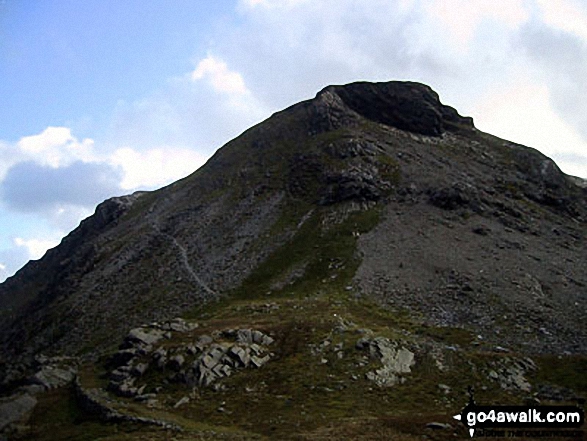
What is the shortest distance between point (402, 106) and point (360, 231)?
214 feet

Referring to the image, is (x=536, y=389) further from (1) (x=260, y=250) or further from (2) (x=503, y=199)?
(2) (x=503, y=199)

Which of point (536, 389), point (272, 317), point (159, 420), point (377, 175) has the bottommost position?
point (159, 420)

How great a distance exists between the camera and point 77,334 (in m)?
102

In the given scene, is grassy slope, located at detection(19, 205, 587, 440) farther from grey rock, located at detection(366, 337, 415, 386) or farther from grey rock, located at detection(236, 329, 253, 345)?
grey rock, located at detection(236, 329, 253, 345)

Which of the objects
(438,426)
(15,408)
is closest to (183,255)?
(15,408)

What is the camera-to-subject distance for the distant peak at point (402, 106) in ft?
512

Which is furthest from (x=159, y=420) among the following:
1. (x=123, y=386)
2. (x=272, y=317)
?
(x=272, y=317)

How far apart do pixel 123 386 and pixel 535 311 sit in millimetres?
52372

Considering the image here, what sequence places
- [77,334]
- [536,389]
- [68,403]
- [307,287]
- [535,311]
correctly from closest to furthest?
[536,389] < [68,403] < [535,311] < [307,287] < [77,334]

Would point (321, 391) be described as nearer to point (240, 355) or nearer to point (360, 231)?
point (240, 355)

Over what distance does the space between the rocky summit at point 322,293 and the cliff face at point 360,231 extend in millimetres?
520

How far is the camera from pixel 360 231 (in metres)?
107

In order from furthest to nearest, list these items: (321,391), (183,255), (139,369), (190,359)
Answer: (183,255) < (139,369) < (190,359) < (321,391)

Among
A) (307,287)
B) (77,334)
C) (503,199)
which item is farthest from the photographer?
(503,199)
